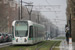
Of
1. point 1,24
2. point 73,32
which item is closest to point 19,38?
point 73,32

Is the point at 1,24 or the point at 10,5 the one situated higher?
the point at 10,5

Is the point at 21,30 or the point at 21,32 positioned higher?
the point at 21,30

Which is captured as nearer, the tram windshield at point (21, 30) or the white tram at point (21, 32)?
the white tram at point (21, 32)

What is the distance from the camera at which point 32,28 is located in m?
31.6

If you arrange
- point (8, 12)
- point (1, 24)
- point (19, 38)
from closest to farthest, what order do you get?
point (19, 38), point (1, 24), point (8, 12)

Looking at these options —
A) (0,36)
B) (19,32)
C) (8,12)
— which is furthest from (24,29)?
(8,12)

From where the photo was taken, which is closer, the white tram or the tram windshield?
the white tram

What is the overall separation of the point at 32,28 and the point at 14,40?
9.59 ft

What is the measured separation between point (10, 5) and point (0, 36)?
7525cm

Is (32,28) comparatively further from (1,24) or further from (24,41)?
(1,24)

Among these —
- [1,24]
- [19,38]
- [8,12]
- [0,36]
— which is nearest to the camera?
[19,38]

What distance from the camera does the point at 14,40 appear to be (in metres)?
30.2

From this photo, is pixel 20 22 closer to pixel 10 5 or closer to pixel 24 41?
pixel 24 41

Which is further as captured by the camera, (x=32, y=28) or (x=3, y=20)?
(x=3, y=20)
